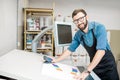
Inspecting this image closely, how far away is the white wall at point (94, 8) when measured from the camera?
430cm

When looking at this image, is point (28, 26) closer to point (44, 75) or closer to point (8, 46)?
point (8, 46)

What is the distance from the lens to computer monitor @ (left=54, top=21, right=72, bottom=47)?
7.94 feet

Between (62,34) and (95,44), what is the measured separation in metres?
0.71

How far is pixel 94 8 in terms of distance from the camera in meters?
4.41

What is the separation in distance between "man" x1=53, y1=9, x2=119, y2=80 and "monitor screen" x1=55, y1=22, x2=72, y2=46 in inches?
11.0

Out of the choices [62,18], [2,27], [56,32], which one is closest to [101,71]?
[56,32]

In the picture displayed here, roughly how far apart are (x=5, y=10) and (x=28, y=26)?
1096mm

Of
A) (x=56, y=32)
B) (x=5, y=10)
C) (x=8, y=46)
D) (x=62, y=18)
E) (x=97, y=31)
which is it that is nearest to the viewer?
(x=97, y=31)

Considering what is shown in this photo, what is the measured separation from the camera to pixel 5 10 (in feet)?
8.32

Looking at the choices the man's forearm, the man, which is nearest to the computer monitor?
the man

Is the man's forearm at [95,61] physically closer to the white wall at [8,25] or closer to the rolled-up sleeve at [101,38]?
the rolled-up sleeve at [101,38]

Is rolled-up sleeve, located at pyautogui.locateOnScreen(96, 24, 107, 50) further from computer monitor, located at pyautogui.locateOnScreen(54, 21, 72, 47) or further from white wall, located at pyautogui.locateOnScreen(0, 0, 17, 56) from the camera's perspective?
white wall, located at pyautogui.locateOnScreen(0, 0, 17, 56)

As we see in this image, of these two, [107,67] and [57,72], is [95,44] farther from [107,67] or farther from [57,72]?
[57,72]

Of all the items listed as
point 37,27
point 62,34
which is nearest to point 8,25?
point 62,34
